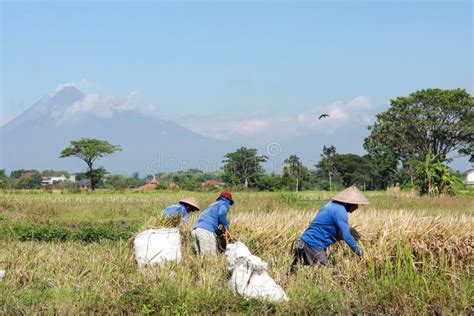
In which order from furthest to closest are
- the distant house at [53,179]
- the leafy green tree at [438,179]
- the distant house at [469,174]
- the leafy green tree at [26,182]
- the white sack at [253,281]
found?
the distant house at [53,179] < the distant house at [469,174] < the leafy green tree at [26,182] < the leafy green tree at [438,179] < the white sack at [253,281]

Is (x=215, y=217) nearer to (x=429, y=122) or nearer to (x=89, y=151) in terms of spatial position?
(x=429, y=122)

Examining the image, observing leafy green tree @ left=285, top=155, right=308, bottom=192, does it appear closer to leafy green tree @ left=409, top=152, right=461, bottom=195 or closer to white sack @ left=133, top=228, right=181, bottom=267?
leafy green tree @ left=409, top=152, right=461, bottom=195

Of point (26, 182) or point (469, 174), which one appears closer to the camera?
point (26, 182)

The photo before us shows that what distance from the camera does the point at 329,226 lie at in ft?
21.4

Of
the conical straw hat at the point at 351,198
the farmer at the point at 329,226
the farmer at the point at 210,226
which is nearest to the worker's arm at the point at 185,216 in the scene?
the farmer at the point at 210,226

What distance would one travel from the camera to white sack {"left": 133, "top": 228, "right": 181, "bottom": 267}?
700 cm

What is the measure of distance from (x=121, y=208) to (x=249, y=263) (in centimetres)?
1521

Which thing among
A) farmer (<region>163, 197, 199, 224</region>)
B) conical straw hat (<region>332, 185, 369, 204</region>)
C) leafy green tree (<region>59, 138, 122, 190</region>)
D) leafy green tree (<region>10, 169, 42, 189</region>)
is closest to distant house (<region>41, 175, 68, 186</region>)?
leafy green tree (<region>10, 169, 42, 189</region>)

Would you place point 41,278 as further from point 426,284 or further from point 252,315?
point 426,284

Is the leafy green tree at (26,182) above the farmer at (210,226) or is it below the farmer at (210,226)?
above

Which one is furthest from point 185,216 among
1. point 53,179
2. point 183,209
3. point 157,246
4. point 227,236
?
point 53,179

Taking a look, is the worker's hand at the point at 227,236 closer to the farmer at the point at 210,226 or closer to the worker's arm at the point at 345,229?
the farmer at the point at 210,226

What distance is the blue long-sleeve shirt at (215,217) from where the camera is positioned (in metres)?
7.43

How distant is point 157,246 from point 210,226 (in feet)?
2.51
